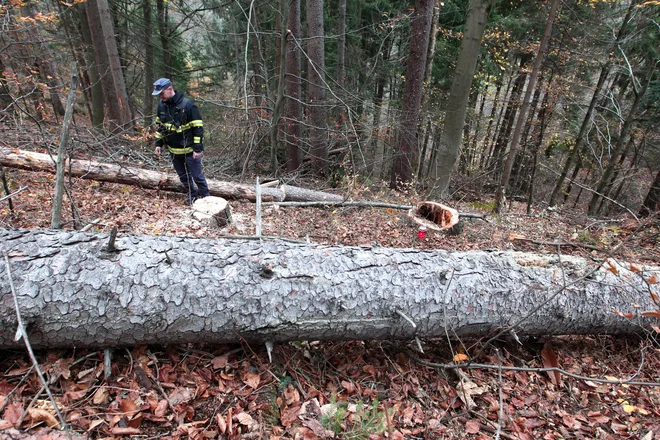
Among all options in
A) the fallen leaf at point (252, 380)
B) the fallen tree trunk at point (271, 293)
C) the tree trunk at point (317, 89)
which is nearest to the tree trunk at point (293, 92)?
the tree trunk at point (317, 89)

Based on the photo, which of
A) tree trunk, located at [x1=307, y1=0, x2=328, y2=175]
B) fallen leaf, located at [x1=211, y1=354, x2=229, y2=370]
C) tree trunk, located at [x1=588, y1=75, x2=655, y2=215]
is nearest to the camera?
fallen leaf, located at [x1=211, y1=354, x2=229, y2=370]

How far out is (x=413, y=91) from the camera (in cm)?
770

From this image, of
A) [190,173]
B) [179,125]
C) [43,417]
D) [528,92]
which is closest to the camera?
[43,417]

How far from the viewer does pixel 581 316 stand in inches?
105

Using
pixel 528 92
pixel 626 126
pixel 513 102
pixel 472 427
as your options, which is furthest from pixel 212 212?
pixel 513 102

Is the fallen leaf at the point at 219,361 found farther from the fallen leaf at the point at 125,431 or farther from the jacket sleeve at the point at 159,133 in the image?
the jacket sleeve at the point at 159,133

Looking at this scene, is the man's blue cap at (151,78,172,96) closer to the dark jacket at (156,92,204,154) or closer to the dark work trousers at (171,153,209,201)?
the dark jacket at (156,92,204,154)

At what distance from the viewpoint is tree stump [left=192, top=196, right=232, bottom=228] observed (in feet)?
14.7

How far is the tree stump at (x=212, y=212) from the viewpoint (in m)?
4.49

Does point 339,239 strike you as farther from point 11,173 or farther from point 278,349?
point 11,173

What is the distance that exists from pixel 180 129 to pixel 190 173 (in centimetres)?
72

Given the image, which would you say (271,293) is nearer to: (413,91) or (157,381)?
(157,381)

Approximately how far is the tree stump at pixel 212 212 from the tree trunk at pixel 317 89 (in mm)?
3380

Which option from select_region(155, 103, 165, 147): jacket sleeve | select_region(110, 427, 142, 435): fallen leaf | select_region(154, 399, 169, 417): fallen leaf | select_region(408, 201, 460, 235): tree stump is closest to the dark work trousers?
select_region(155, 103, 165, 147): jacket sleeve
